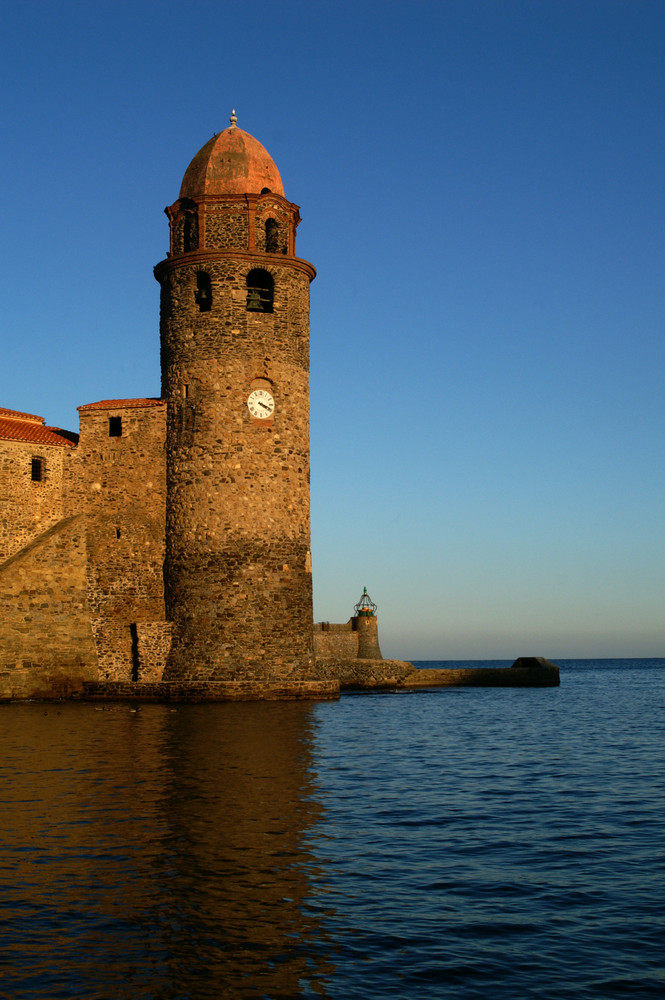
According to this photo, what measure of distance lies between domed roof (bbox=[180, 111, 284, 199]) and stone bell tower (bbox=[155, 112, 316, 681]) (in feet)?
0.52

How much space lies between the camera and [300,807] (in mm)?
11070

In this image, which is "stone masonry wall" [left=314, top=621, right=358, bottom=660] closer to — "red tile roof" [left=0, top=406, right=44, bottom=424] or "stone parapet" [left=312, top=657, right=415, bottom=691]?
"stone parapet" [left=312, top=657, right=415, bottom=691]

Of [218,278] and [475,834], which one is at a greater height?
[218,278]

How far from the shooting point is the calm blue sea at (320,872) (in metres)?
5.92

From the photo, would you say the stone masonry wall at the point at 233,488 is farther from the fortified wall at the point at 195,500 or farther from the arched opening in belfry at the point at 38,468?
the arched opening in belfry at the point at 38,468

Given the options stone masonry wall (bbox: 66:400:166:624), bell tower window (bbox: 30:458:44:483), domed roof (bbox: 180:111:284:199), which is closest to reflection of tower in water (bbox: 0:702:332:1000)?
stone masonry wall (bbox: 66:400:166:624)

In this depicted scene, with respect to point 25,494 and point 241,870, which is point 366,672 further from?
point 241,870

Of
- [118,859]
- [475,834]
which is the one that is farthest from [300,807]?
[118,859]

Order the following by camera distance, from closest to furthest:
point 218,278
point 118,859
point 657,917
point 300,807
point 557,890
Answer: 1. point 657,917
2. point 557,890
3. point 118,859
4. point 300,807
5. point 218,278

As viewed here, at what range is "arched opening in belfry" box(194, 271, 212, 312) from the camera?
2830 centimetres

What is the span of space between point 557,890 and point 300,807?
12.6ft

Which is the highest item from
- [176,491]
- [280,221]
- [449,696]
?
[280,221]

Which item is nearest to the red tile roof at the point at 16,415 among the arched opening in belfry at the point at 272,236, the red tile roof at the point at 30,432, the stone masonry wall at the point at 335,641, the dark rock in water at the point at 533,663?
the red tile roof at the point at 30,432

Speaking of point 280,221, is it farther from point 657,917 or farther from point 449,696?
point 657,917
